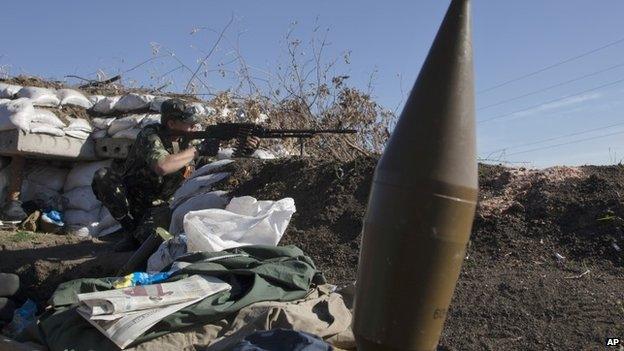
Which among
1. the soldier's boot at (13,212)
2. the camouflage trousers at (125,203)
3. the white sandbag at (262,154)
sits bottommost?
the soldier's boot at (13,212)

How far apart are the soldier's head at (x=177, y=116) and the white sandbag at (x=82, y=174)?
367 centimetres

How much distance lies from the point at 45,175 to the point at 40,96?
1074 mm

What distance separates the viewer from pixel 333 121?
874 cm

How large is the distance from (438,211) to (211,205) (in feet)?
14.6

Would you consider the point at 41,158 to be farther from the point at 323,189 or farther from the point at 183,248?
the point at 183,248

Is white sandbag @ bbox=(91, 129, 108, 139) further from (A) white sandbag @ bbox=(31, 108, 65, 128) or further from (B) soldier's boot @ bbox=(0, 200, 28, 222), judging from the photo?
(B) soldier's boot @ bbox=(0, 200, 28, 222)

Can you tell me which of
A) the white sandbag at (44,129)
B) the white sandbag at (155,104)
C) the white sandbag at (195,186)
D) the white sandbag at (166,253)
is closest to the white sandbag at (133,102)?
the white sandbag at (155,104)

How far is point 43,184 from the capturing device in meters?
9.59

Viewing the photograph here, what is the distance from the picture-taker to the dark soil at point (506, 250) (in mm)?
3430

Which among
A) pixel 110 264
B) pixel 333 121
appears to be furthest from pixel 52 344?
pixel 333 121

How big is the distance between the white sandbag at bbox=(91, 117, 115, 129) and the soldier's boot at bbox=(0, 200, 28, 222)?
1.48 metres

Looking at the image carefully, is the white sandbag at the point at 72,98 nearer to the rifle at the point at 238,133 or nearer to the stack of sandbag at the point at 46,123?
the stack of sandbag at the point at 46,123

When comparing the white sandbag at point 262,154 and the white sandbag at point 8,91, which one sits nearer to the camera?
the white sandbag at point 262,154

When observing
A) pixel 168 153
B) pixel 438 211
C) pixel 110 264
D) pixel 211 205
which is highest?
pixel 438 211
